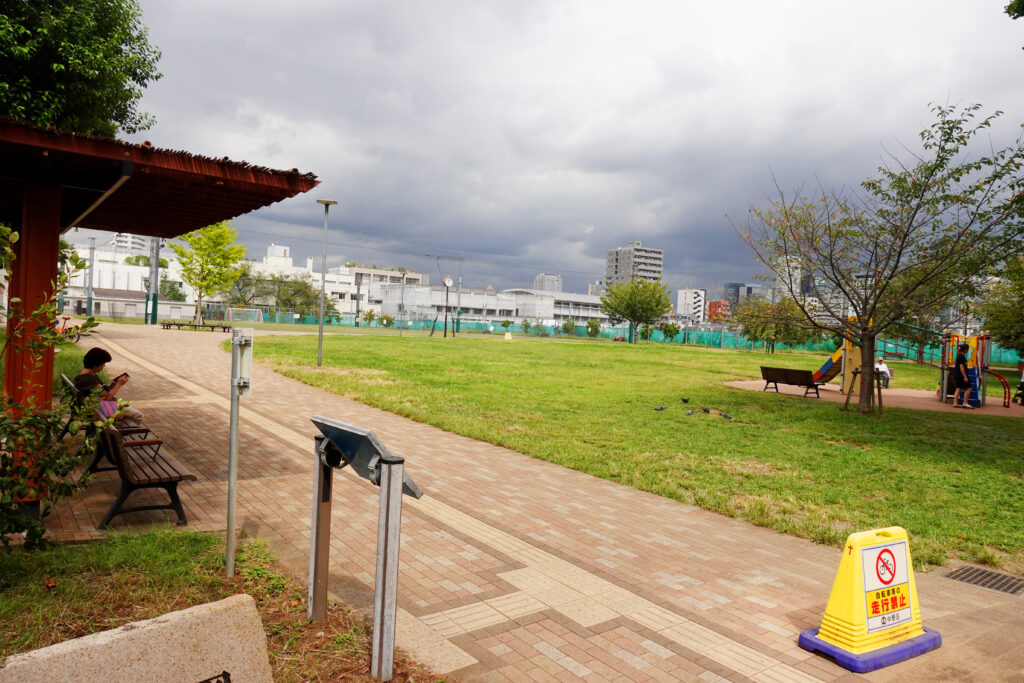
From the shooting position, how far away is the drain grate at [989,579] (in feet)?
16.9

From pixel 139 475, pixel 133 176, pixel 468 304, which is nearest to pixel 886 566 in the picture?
pixel 139 475

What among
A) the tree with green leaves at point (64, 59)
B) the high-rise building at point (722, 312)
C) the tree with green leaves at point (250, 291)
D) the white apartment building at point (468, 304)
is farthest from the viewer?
the white apartment building at point (468, 304)

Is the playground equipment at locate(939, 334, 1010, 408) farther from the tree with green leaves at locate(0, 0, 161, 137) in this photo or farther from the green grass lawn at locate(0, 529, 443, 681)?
the tree with green leaves at locate(0, 0, 161, 137)

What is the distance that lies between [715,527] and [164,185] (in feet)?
19.7

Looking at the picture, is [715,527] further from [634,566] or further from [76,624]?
[76,624]

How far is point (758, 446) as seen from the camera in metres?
10.4

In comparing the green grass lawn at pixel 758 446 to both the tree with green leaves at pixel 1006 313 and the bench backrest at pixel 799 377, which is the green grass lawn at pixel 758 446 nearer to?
the bench backrest at pixel 799 377

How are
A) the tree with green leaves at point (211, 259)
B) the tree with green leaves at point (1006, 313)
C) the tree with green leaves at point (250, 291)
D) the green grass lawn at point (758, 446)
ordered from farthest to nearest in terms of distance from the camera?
the tree with green leaves at point (250, 291), the tree with green leaves at point (211, 259), the tree with green leaves at point (1006, 313), the green grass lawn at point (758, 446)

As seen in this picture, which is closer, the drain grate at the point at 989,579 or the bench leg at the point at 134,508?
the bench leg at the point at 134,508

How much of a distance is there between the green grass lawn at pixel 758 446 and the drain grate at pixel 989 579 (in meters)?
0.28

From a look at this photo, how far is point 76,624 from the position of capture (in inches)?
138

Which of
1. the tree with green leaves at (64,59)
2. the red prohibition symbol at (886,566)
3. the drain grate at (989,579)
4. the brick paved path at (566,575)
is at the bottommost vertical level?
the drain grate at (989,579)

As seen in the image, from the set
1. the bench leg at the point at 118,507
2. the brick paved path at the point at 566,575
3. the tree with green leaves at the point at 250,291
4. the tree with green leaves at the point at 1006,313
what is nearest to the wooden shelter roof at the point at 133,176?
the bench leg at the point at 118,507

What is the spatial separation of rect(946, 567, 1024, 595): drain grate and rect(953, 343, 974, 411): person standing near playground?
46.3 ft
